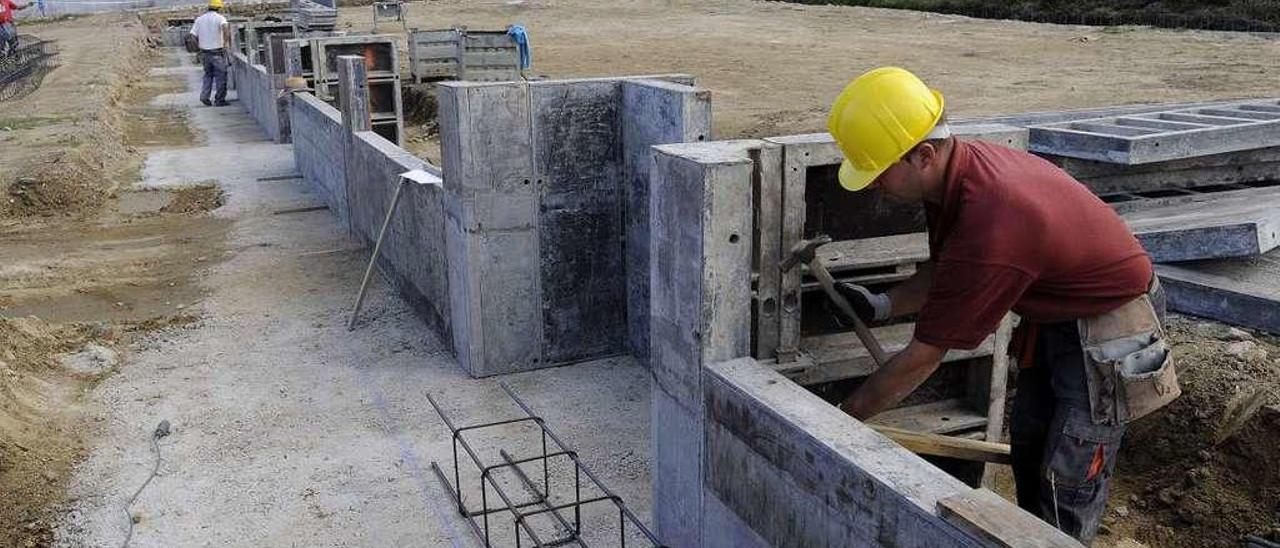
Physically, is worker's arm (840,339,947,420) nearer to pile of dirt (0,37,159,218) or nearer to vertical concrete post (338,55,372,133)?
vertical concrete post (338,55,372,133)

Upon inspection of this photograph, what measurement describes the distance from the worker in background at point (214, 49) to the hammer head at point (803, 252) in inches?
784

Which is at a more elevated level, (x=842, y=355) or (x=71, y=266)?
(x=842, y=355)

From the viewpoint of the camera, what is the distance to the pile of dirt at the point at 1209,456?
4.98 m

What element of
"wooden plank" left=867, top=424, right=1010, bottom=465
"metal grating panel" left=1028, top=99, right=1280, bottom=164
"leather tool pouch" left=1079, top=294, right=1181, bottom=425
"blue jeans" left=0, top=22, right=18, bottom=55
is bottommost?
"wooden plank" left=867, top=424, right=1010, bottom=465

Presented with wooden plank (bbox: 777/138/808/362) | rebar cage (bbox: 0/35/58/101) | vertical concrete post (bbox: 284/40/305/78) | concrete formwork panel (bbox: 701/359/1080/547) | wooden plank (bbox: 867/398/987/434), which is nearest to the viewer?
concrete formwork panel (bbox: 701/359/1080/547)

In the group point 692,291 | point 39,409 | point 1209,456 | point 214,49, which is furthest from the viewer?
point 214,49

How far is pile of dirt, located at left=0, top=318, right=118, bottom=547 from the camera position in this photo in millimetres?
5305

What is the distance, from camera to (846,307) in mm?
3996

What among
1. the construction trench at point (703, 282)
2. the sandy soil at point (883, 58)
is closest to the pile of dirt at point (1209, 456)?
the construction trench at point (703, 282)

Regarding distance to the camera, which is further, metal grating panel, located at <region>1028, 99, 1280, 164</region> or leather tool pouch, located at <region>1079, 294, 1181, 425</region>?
metal grating panel, located at <region>1028, 99, 1280, 164</region>

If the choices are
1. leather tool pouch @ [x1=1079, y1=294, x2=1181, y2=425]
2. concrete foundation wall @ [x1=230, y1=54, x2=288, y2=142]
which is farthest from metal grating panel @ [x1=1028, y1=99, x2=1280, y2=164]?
concrete foundation wall @ [x1=230, y1=54, x2=288, y2=142]

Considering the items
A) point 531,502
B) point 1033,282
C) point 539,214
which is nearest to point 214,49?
point 539,214

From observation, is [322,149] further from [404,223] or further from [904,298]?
[904,298]

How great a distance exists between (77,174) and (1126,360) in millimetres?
12875
